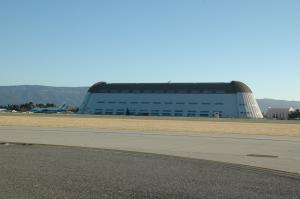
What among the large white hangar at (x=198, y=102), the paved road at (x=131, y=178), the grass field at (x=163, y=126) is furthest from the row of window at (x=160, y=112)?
the paved road at (x=131, y=178)

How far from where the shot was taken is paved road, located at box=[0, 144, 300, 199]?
33.2 feet

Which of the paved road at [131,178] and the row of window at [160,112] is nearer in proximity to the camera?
the paved road at [131,178]

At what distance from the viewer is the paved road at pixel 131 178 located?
1013 cm

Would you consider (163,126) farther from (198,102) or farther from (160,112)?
(160,112)

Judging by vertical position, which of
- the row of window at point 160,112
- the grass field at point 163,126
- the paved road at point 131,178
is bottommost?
the row of window at point 160,112

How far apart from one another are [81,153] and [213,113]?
564 feet

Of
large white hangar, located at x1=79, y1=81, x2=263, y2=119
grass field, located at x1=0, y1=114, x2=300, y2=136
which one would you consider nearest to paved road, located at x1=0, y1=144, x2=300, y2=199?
grass field, located at x1=0, y1=114, x2=300, y2=136

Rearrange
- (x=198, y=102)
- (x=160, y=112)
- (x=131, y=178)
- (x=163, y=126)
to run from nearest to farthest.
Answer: (x=131, y=178) → (x=163, y=126) → (x=198, y=102) → (x=160, y=112)

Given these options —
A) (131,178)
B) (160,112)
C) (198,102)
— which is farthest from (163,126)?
(160,112)

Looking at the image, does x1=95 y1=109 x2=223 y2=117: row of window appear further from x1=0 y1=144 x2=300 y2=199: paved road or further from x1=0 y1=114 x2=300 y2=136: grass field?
x1=0 y1=144 x2=300 y2=199: paved road

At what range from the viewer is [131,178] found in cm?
1214

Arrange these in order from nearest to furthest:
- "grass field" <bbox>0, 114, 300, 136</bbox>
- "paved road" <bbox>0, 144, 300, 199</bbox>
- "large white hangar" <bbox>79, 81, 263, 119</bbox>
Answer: "paved road" <bbox>0, 144, 300, 199</bbox> < "grass field" <bbox>0, 114, 300, 136</bbox> < "large white hangar" <bbox>79, 81, 263, 119</bbox>

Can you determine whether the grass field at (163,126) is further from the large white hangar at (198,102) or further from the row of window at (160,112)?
the row of window at (160,112)

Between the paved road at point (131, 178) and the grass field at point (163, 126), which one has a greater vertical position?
the paved road at point (131, 178)
